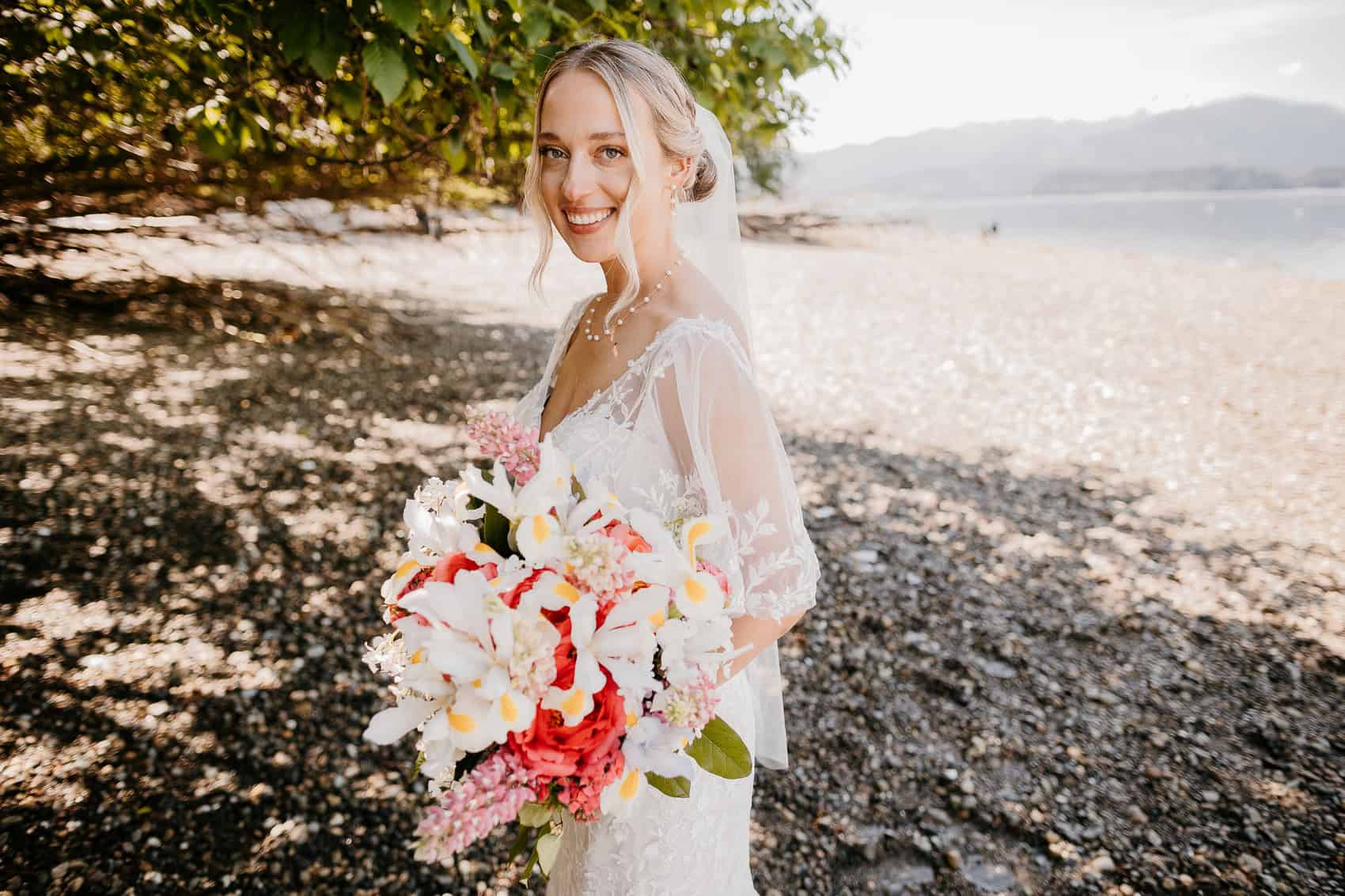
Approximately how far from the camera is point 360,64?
285 cm

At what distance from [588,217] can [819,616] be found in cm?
384

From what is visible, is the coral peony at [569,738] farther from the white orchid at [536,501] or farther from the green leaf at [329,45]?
the green leaf at [329,45]

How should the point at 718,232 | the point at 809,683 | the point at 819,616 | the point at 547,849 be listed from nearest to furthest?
the point at 547,849, the point at 718,232, the point at 809,683, the point at 819,616

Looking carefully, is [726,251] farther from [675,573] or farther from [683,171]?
[675,573]

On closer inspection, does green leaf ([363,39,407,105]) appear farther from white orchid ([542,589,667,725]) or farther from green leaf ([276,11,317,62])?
white orchid ([542,589,667,725])

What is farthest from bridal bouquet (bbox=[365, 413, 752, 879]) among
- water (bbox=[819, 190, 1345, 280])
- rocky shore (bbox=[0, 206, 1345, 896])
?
water (bbox=[819, 190, 1345, 280])

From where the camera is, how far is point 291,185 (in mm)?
7844

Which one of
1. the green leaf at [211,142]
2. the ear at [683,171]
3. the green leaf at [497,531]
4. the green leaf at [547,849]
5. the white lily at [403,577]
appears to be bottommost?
the green leaf at [547,849]

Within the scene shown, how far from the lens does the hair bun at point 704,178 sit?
7.54 ft

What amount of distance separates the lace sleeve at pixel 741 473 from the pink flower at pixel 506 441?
49cm

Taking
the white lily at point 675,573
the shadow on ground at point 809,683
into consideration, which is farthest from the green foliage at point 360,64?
the shadow on ground at point 809,683

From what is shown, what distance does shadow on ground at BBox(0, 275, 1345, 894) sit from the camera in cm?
320

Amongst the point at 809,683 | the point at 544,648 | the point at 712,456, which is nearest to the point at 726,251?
the point at 712,456

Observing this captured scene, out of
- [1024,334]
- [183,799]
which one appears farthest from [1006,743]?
[1024,334]
